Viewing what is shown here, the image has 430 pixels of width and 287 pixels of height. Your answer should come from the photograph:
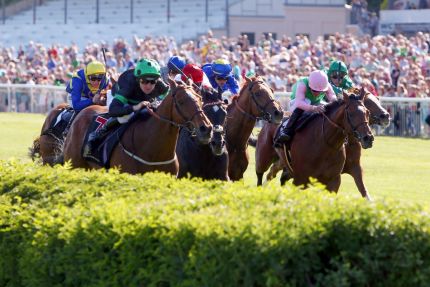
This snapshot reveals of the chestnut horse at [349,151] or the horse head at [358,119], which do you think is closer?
the horse head at [358,119]

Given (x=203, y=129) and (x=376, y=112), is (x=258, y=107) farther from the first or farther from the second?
(x=203, y=129)

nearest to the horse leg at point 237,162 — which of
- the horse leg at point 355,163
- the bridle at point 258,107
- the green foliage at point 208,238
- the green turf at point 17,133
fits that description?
the bridle at point 258,107

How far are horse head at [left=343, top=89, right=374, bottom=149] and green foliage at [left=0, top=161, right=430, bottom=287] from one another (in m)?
3.83

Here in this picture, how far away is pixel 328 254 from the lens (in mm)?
5273

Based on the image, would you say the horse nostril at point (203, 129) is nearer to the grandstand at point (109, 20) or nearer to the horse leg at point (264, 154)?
the horse leg at point (264, 154)

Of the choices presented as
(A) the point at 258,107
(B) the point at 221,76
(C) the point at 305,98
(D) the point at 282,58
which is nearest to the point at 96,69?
(B) the point at 221,76

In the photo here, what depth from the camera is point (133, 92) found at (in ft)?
34.3

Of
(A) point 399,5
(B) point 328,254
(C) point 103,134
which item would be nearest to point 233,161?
(C) point 103,134

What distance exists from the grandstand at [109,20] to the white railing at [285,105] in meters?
7.92

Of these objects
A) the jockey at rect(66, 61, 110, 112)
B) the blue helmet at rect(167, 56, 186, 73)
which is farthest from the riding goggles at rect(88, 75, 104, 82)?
the blue helmet at rect(167, 56, 186, 73)

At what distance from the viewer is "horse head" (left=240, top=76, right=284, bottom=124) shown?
11.1 m

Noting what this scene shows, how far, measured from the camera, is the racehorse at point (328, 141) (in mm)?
10648

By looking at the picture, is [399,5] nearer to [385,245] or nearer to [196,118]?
[196,118]

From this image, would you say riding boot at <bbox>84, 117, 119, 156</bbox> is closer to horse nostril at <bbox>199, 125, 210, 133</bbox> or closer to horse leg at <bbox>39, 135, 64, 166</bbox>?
horse nostril at <bbox>199, 125, 210, 133</bbox>
